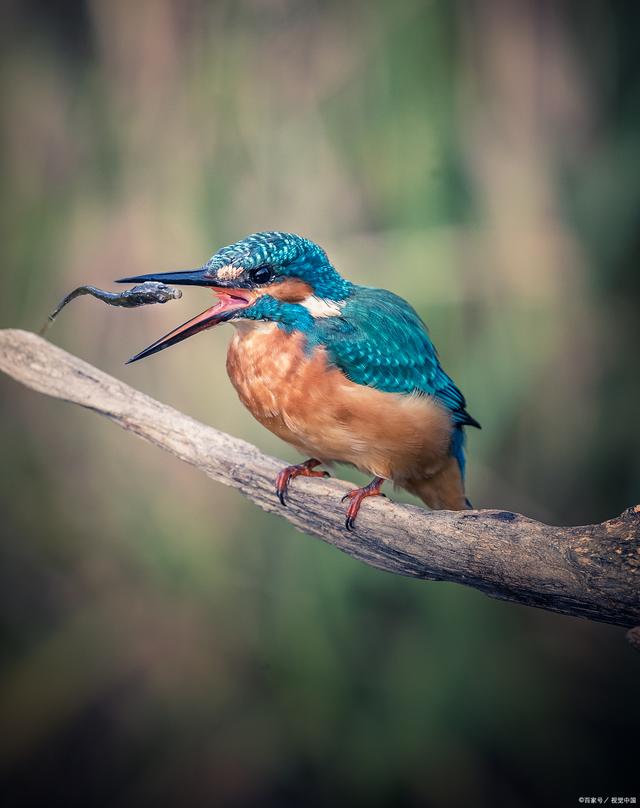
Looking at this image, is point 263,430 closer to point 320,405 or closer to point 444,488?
point 444,488

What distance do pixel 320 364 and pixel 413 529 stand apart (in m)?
0.32

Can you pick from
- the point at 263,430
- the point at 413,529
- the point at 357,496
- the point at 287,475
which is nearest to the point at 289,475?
the point at 287,475

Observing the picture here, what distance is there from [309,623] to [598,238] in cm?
→ 121

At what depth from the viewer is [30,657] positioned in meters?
1.96

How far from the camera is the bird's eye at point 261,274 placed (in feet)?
4.08

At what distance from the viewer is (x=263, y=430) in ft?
6.36

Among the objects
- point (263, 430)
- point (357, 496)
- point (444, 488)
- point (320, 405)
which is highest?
point (320, 405)

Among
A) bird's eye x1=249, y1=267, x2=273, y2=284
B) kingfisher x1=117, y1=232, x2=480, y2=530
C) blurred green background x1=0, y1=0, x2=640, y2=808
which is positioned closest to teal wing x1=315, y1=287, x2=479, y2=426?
kingfisher x1=117, y1=232, x2=480, y2=530

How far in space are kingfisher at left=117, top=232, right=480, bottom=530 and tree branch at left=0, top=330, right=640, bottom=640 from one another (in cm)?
5

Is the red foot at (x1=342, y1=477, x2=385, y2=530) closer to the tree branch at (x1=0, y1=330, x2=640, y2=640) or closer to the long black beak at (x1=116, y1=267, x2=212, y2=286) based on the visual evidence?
the tree branch at (x1=0, y1=330, x2=640, y2=640)

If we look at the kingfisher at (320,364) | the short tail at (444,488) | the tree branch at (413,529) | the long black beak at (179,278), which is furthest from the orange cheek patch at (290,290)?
the short tail at (444,488)

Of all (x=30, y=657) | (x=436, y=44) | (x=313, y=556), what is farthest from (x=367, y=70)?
(x=30, y=657)

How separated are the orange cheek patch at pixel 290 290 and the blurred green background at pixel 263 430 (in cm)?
59

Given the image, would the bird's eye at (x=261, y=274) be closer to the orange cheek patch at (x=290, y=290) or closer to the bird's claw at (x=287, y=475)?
the orange cheek patch at (x=290, y=290)
